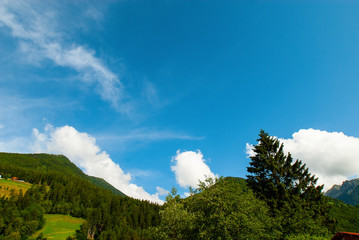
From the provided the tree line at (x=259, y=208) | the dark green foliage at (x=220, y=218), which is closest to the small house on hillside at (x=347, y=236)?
the tree line at (x=259, y=208)

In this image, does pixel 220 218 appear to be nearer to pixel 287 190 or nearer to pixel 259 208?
pixel 259 208

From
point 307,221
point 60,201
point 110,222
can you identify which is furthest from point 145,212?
point 307,221

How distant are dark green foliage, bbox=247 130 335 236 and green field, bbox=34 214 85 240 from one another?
431ft

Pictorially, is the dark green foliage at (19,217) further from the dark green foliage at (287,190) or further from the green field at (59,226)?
the dark green foliage at (287,190)

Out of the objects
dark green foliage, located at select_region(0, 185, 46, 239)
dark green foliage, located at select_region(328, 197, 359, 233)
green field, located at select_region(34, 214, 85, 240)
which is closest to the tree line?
dark green foliage, located at select_region(328, 197, 359, 233)

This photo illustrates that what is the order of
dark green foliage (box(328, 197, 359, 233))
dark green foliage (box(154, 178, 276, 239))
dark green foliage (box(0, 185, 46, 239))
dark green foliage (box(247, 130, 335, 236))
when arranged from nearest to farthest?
1. dark green foliage (box(154, 178, 276, 239))
2. dark green foliage (box(247, 130, 335, 236))
3. dark green foliage (box(328, 197, 359, 233))
4. dark green foliage (box(0, 185, 46, 239))

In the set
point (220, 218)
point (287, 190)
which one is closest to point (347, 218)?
point (287, 190)

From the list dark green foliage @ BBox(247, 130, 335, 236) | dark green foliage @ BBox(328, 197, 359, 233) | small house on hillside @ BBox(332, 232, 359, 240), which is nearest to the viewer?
small house on hillside @ BBox(332, 232, 359, 240)

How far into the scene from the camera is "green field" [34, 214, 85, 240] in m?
128

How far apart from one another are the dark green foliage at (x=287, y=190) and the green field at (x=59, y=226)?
13131 centimetres

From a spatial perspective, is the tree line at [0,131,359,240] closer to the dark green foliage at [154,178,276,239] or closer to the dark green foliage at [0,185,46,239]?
the dark green foliage at [154,178,276,239]

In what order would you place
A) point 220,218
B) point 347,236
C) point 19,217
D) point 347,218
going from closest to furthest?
point 347,236
point 220,218
point 347,218
point 19,217

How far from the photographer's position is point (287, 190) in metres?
40.3

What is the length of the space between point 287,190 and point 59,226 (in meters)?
167
